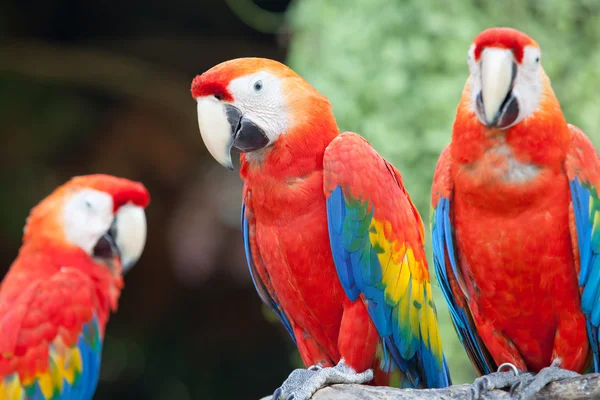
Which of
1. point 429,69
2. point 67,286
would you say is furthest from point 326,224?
point 67,286

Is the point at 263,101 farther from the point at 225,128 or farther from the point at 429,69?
the point at 429,69

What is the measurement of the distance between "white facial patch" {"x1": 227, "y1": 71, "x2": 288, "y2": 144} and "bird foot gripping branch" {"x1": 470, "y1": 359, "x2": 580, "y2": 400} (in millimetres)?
563

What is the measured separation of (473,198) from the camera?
51.9 inches

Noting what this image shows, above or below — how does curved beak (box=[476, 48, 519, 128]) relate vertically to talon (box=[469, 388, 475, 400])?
above

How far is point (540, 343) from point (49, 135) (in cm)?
263

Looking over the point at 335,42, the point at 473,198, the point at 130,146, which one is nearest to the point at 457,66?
the point at 335,42

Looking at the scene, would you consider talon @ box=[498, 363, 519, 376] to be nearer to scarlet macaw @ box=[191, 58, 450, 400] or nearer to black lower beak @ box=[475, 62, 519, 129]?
scarlet macaw @ box=[191, 58, 450, 400]

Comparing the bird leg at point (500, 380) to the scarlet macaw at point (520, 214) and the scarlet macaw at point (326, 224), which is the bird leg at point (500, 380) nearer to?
the scarlet macaw at point (520, 214)

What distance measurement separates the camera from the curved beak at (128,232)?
6.84ft

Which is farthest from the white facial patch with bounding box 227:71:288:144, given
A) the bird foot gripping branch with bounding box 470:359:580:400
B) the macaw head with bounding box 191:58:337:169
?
the bird foot gripping branch with bounding box 470:359:580:400

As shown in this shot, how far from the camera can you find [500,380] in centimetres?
132

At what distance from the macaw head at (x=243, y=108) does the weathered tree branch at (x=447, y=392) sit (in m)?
0.43

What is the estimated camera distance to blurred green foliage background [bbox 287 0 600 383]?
180 centimetres

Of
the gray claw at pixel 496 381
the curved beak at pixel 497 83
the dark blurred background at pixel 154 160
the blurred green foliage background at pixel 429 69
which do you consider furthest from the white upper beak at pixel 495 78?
the dark blurred background at pixel 154 160
